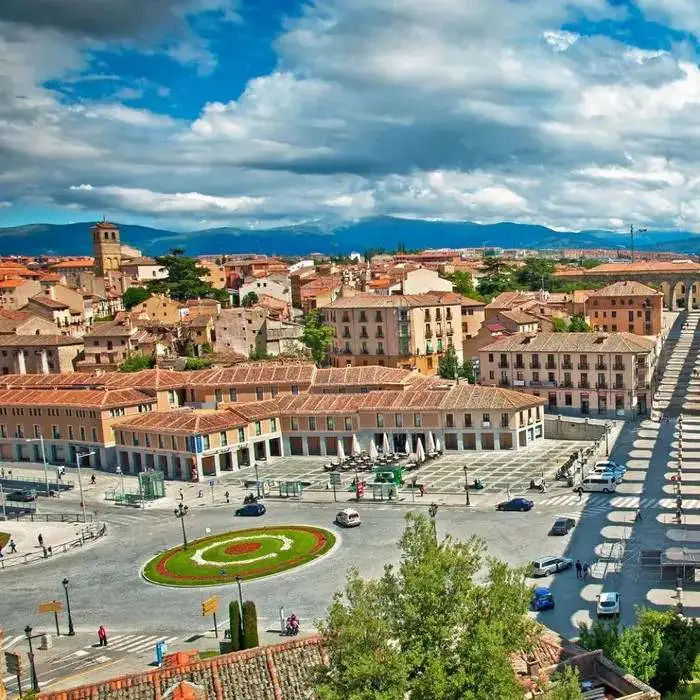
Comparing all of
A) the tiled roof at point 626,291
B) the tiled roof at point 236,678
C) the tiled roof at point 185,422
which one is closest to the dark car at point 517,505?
the tiled roof at point 185,422

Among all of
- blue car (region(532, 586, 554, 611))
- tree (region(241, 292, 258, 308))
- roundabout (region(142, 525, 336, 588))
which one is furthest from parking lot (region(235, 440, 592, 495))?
tree (region(241, 292, 258, 308))

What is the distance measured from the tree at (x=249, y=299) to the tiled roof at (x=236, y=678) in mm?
123482

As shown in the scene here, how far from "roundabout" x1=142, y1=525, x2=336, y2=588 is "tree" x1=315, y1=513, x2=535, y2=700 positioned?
25636 millimetres

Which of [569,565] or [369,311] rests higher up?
[369,311]

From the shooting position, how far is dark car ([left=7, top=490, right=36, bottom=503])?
72.5 meters

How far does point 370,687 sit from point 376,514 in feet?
129

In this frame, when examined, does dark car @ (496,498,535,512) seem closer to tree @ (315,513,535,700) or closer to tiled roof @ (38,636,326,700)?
tiled roof @ (38,636,326,700)

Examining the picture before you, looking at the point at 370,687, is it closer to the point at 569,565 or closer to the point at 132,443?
the point at 569,565

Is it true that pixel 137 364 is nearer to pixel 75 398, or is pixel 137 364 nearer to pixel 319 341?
pixel 75 398

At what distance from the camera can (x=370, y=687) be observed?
832 inches

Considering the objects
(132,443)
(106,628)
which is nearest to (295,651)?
(106,628)

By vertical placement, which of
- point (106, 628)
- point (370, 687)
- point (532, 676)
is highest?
point (370, 687)

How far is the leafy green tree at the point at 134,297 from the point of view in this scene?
145500 mm

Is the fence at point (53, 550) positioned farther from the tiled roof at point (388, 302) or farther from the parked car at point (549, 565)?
the tiled roof at point (388, 302)
